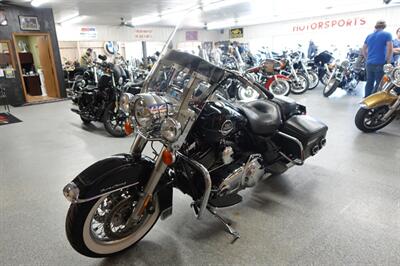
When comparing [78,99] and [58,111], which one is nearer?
[78,99]

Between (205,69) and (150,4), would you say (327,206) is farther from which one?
(150,4)

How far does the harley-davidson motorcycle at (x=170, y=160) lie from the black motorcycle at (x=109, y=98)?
2.60m

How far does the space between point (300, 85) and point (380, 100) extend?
12.7 ft

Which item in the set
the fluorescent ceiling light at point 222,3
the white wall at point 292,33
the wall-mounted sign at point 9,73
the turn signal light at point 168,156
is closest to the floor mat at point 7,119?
the wall-mounted sign at point 9,73

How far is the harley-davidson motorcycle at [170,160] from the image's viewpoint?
1.48 meters

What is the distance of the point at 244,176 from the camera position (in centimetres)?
198

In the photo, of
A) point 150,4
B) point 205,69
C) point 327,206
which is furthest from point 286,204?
point 150,4

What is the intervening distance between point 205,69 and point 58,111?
19.4 ft

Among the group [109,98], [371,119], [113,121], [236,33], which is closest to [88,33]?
[236,33]

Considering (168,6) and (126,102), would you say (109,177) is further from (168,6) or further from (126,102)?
(168,6)

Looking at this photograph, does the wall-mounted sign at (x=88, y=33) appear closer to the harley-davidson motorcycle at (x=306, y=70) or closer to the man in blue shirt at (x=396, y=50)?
the harley-davidson motorcycle at (x=306, y=70)

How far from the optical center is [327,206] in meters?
2.21

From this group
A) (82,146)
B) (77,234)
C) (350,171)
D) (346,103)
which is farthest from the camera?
(346,103)

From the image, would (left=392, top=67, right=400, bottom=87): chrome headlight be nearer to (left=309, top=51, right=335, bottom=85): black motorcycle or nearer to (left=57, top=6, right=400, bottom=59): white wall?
(left=309, top=51, right=335, bottom=85): black motorcycle
